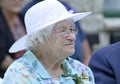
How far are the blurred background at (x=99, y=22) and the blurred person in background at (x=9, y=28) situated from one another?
154 inches

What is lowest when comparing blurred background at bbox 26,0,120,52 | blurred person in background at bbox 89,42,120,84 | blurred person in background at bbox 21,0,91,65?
blurred background at bbox 26,0,120,52

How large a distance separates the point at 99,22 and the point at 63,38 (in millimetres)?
6376

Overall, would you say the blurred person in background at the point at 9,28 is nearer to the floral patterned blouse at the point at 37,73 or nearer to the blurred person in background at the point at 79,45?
the blurred person in background at the point at 79,45

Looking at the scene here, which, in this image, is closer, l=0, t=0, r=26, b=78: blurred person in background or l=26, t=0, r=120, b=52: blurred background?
l=0, t=0, r=26, b=78: blurred person in background

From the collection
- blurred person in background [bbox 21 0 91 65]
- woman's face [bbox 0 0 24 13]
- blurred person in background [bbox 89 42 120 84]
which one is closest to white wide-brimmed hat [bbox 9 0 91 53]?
blurred person in background [bbox 89 42 120 84]

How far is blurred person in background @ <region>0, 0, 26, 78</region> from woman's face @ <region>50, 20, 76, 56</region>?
1856 millimetres

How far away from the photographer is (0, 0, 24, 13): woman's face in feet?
22.2

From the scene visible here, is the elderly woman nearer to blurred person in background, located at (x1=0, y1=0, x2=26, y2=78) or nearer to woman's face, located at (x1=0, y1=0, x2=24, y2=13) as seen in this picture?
blurred person in background, located at (x1=0, y1=0, x2=26, y2=78)

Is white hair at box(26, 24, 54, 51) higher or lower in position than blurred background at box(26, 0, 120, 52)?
higher

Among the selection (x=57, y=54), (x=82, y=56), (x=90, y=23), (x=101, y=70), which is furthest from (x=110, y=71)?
(x=90, y=23)

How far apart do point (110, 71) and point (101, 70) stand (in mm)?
75

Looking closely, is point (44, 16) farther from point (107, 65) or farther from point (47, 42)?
point (107, 65)

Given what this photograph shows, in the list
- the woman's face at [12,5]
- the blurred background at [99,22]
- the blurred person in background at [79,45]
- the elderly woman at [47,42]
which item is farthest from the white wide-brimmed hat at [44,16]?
the blurred background at [99,22]

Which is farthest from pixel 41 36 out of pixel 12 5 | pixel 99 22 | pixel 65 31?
pixel 99 22
